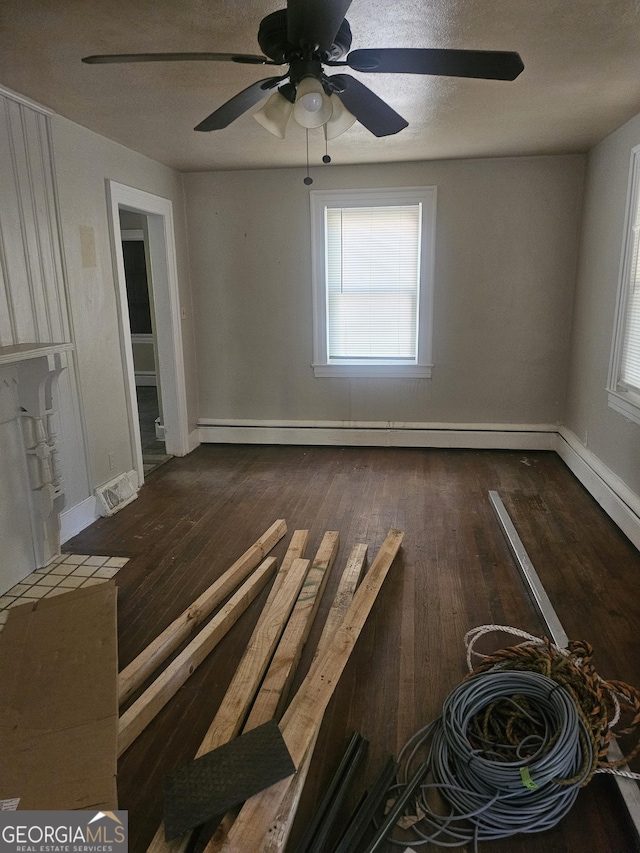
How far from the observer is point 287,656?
2.24 metres

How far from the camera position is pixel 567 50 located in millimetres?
2578

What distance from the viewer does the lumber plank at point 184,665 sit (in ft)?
6.36

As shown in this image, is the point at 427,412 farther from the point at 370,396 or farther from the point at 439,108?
the point at 439,108

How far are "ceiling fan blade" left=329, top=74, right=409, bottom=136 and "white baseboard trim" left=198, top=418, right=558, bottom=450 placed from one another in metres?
3.38

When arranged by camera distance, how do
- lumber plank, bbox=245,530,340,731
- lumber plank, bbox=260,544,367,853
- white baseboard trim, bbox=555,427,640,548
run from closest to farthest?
lumber plank, bbox=260,544,367,853 < lumber plank, bbox=245,530,340,731 < white baseboard trim, bbox=555,427,640,548

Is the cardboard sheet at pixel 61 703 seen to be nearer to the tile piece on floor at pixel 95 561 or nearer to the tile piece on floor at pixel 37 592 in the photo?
the tile piece on floor at pixel 37 592

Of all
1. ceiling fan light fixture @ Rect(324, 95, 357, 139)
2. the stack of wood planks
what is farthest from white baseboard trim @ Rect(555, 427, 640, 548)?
ceiling fan light fixture @ Rect(324, 95, 357, 139)

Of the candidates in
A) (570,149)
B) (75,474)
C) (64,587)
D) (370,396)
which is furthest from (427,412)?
(64,587)

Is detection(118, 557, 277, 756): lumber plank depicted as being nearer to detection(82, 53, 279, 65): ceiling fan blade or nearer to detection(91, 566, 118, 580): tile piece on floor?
detection(91, 566, 118, 580): tile piece on floor

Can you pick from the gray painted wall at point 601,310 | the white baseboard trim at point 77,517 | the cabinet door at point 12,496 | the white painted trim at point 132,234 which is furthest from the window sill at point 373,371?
the white painted trim at point 132,234

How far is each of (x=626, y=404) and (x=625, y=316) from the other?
629mm

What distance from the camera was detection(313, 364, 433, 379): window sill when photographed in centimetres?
533

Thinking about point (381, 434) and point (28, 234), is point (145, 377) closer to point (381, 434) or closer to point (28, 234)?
point (381, 434)

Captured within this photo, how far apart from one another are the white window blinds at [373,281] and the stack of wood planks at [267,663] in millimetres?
2613
